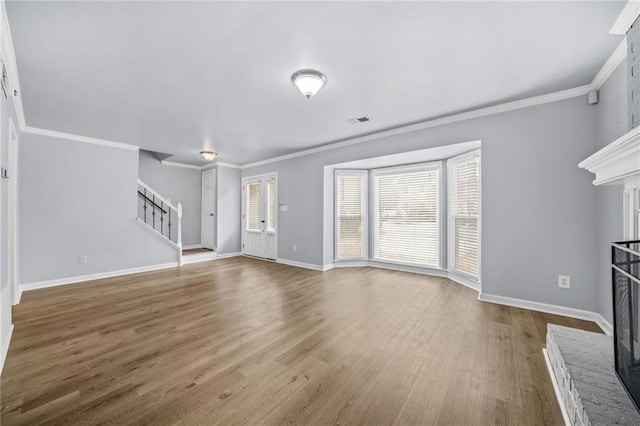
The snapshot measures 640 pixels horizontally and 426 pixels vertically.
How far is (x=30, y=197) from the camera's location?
13.7 ft

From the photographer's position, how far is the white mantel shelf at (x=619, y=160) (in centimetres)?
133

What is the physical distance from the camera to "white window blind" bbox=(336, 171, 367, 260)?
573 centimetres

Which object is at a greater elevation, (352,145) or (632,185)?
(352,145)

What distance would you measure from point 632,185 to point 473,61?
157 cm

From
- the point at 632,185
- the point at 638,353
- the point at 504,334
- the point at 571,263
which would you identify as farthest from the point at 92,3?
the point at 571,263

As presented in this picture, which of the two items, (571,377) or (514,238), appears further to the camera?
(514,238)

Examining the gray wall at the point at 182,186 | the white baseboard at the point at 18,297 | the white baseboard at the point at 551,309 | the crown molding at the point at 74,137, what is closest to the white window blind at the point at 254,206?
the gray wall at the point at 182,186

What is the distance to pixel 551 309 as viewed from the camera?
121 inches

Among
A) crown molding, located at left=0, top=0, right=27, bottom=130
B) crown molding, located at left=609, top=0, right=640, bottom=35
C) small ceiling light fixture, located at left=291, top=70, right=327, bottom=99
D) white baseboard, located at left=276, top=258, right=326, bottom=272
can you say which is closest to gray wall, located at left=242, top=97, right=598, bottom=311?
crown molding, located at left=609, top=0, right=640, bottom=35

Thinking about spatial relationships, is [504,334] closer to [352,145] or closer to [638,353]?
[638,353]

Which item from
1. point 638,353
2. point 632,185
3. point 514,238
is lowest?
point 638,353

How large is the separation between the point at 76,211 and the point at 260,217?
3.60 m

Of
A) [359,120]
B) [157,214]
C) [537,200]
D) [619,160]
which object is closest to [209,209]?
[157,214]

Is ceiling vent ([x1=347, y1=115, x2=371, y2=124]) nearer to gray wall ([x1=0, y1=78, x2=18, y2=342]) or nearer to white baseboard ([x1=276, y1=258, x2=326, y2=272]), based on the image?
white baseboard ([x1=276, y1=258, x2=326, y2=272])
